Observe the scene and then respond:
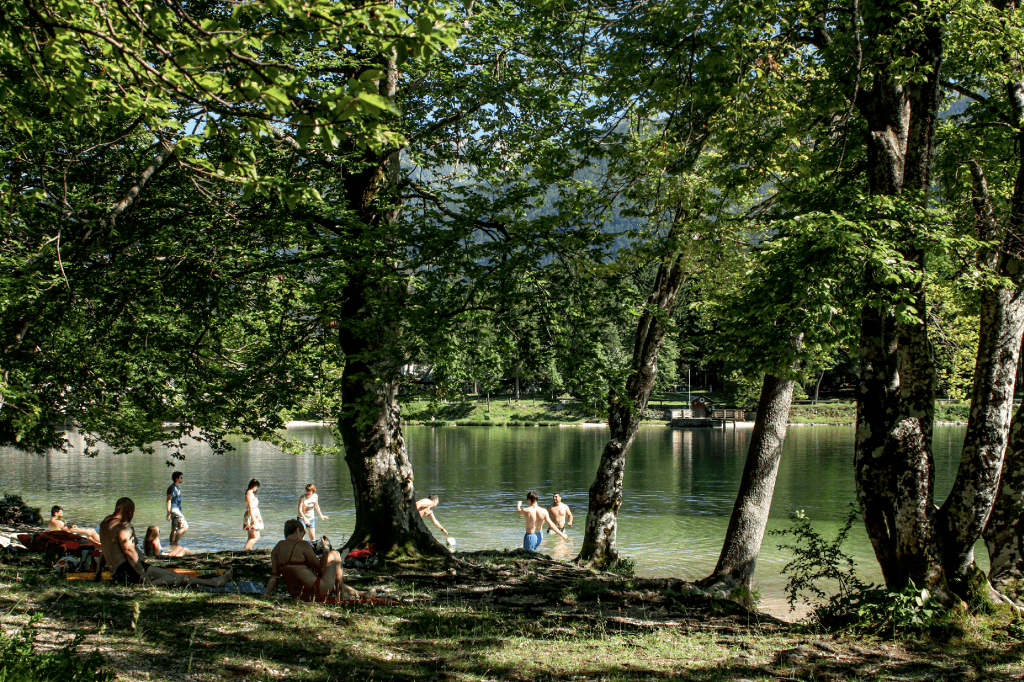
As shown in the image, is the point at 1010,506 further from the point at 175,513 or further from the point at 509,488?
the point at 509,488

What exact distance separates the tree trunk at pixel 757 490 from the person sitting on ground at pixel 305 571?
5945 millimetres

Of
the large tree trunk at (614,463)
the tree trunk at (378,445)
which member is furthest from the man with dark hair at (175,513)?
the large tree trunk at (614,463)

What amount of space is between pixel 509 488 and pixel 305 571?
2208 cm

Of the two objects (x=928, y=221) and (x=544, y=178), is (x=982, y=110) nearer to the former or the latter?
(x=928, y=221)

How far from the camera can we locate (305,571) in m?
8.02

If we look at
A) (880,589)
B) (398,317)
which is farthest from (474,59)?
(880,589)

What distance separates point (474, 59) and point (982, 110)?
7.15 metres

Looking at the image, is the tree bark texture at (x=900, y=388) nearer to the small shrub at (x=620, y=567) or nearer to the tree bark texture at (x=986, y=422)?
the tree bark texture at (x=986, y=422)

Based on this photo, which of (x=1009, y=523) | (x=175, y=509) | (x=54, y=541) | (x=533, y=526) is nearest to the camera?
(x=1009, y=523)

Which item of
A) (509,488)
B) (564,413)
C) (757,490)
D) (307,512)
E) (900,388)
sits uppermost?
(900,388)

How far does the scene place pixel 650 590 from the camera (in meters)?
9.55

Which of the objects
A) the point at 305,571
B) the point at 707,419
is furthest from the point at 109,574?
the point at 707,419

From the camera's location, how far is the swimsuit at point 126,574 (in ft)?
28.3

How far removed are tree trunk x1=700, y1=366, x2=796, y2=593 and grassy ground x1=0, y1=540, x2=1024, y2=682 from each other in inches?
123
